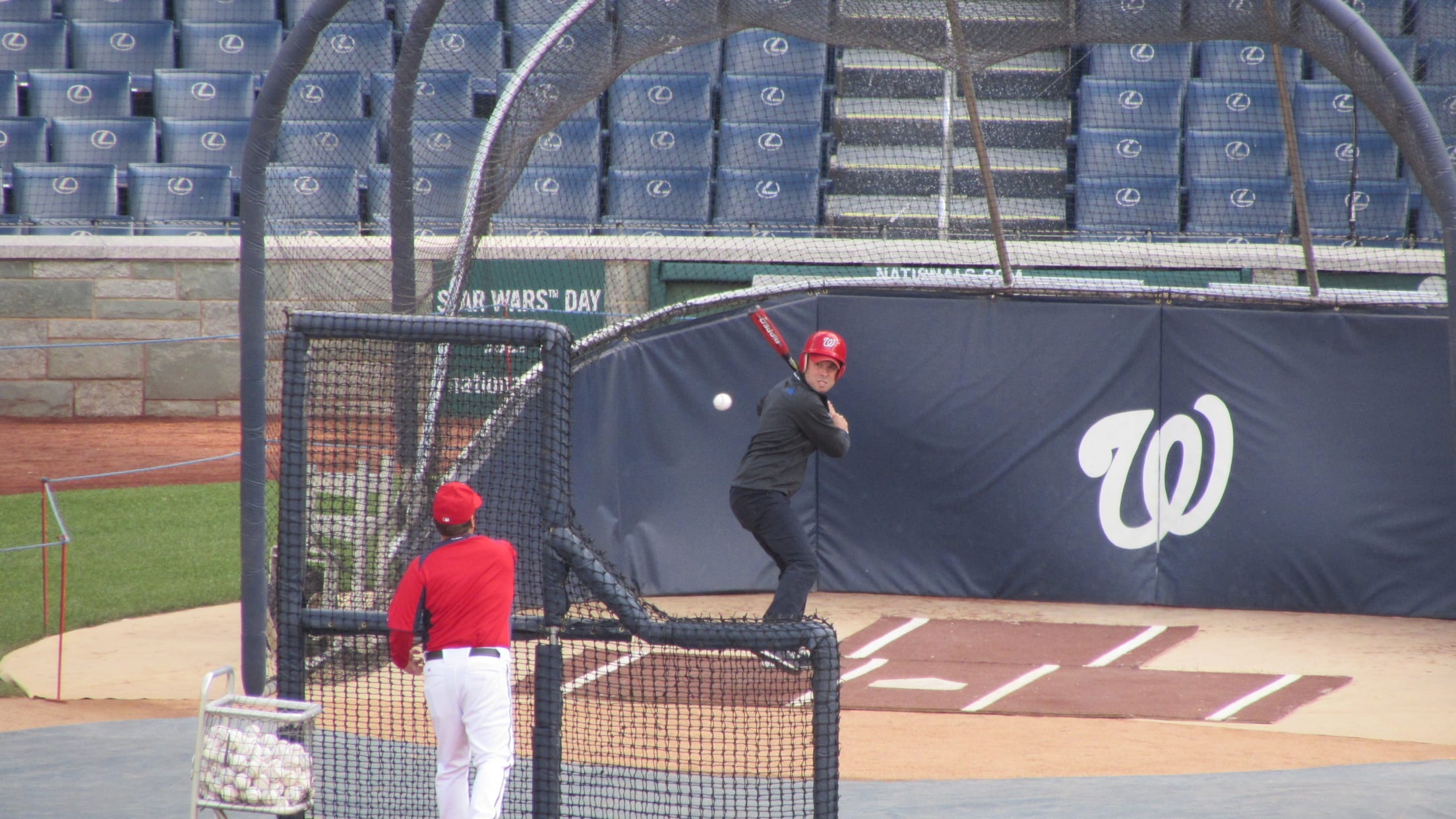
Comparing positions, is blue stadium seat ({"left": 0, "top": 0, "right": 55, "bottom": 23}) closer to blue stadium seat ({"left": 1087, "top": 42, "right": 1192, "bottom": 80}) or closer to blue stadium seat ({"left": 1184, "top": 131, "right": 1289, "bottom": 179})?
blue stadium seat ({"left": 1087, "top": 42, "right": 1192, "bottom": 80})

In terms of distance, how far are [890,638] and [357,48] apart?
9.33 m

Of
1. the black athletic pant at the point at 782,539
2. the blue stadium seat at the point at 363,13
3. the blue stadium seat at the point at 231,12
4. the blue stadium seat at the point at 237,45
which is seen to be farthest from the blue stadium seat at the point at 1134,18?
the blue stadium seat at the point at 231,12

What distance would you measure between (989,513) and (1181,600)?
1.43 metres

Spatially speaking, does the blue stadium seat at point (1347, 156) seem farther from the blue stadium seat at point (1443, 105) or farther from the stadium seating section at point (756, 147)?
the blue stadium seat at point (1443, 105)

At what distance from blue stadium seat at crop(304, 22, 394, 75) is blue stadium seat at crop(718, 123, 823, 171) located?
151 inches

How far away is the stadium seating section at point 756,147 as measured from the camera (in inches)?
519

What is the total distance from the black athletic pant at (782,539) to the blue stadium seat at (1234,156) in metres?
8.12

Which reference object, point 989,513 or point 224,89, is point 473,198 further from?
point 224,89

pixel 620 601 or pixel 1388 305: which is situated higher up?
pixel 1388 305

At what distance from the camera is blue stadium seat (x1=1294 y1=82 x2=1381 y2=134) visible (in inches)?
533

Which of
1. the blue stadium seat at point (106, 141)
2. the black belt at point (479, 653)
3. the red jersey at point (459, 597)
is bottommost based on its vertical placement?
the black belt at point (479, 653)

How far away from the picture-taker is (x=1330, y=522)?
30.8 feet

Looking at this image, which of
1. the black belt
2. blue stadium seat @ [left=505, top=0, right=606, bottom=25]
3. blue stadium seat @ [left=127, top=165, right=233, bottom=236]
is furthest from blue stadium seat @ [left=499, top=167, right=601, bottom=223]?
the black belt

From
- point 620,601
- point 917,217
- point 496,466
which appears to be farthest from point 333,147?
point 620,601
